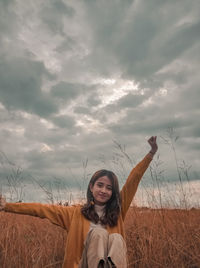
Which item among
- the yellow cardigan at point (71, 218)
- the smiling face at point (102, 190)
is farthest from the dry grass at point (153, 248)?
the smiling face at point (102, 190)

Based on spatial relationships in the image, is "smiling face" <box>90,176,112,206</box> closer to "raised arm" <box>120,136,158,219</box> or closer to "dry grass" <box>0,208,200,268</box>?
"raised arm" <box>120,136,158,219</box>

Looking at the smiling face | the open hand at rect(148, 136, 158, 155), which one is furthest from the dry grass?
the open hand at rect(148, 136, 158, 155)

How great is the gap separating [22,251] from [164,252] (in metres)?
1.39

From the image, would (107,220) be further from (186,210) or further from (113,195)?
(186,210)

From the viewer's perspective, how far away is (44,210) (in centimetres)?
236

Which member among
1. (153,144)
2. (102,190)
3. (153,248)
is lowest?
(153,248)

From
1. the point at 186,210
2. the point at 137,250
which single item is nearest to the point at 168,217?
the point at 186,210

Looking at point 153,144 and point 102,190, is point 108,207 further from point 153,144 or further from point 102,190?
point 153,144

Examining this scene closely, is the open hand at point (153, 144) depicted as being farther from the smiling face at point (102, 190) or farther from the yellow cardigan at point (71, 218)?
the smiling face at point (102, 190)

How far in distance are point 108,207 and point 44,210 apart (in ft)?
2.08

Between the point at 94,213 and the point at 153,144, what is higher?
Answer: the point at 153,144

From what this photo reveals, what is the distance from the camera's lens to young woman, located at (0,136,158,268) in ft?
6.35

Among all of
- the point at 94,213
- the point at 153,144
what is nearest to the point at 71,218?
the point at 94,213

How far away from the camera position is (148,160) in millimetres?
2703
